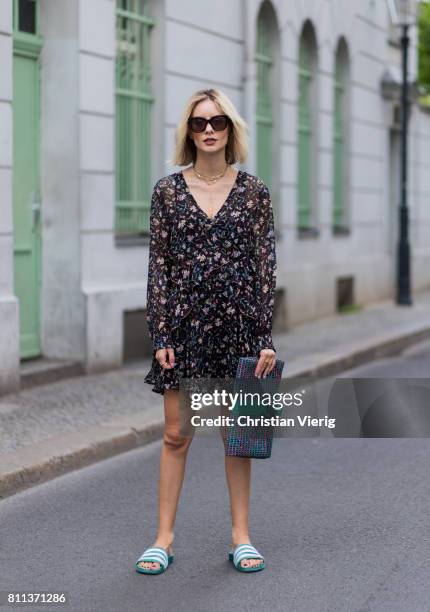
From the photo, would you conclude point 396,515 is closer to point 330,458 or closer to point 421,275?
point 330,458

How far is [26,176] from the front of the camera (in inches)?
411

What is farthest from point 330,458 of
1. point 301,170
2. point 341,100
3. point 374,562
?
point 341,100

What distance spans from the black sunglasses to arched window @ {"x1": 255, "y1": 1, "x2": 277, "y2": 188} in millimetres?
10426

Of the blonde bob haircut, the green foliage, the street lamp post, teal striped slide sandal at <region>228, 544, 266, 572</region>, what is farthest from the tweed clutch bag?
the green foliage

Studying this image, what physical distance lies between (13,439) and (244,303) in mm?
3037

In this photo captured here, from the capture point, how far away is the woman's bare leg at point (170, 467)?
511 cm

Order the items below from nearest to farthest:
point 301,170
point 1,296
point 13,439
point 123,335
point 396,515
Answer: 1. point 396,515
2. point 13,439
3. point 1,296
4. point 123,335
5. point 301,170

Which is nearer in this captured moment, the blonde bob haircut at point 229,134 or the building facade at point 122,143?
the blonde bob haircut at point 229,134

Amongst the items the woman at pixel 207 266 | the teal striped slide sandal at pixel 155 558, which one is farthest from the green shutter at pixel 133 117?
the teal striped slide sandal at pixel 155 558

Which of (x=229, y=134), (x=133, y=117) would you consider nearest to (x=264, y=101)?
(x=133, y=117)

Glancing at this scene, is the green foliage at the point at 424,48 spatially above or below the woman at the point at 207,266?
above

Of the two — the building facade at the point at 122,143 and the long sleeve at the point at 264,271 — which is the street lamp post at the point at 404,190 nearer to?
the building facade at the point at 122,143

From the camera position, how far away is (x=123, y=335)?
11547 millimetres

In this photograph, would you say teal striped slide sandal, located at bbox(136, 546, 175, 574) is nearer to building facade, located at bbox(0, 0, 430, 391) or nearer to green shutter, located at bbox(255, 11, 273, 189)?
building facade, located at bbox(0, 0, 430, 391)
